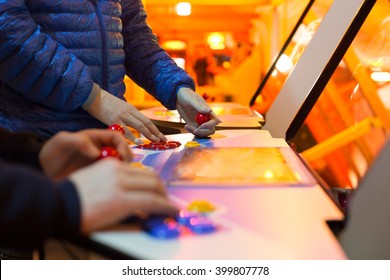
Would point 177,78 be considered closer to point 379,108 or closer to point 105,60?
point 105,60

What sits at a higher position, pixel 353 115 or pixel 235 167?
pixel 353 115

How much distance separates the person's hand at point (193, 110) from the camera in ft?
4.87

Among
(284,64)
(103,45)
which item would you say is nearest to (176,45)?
(284,64)

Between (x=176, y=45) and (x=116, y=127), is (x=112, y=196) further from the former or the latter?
(x=176, y=45)

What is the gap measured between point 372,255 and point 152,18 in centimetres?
965

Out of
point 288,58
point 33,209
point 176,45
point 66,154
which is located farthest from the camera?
point 176,45

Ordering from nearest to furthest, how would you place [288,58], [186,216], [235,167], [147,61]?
[186,216] < [235,167] < [147,61] < [288,58]

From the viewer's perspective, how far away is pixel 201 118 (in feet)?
4.92

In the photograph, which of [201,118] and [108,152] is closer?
[108,152]

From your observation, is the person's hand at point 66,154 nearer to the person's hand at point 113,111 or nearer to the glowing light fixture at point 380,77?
the person's hand at point 113,111

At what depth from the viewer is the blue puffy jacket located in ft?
3.84

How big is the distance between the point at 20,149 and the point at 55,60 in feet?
1.17
